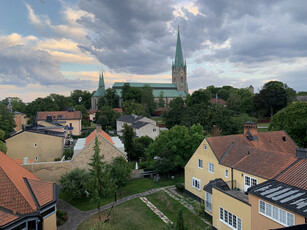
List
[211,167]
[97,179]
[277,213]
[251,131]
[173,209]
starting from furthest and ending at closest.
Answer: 1. [251,131]
2. [211,167]
3. [173,209]
4. [97,179]
5. [277,213]

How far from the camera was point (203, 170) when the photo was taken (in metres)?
19.4

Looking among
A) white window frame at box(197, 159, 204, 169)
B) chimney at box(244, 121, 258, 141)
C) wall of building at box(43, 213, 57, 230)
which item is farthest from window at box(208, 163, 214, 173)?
wall of building at box(43, 213, 57, 230)

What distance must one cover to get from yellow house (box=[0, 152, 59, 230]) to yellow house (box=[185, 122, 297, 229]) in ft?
38.5

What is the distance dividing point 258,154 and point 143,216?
34.9ft

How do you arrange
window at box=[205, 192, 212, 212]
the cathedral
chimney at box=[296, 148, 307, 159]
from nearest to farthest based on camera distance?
1. chimney at box=[296, 148, 307, 159]
2. window at box=[205, 192, 212, 212]
3. the cathedral

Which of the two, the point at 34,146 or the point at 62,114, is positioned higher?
the point at 62,114

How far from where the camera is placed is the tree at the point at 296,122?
2939 cm

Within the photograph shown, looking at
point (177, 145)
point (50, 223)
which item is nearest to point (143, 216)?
point (50, 223)

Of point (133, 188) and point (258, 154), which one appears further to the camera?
point (133, 188)

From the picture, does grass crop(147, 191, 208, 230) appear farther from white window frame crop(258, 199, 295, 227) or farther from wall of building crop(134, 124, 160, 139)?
wall of building crop(134, 124, 160, 139)

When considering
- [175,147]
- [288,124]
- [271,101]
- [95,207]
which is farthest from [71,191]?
[271,101]

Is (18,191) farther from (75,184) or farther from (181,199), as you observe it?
(181,199)

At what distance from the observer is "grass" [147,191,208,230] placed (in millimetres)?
15609

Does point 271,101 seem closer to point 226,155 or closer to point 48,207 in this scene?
point 226,155
